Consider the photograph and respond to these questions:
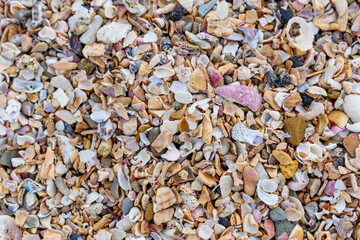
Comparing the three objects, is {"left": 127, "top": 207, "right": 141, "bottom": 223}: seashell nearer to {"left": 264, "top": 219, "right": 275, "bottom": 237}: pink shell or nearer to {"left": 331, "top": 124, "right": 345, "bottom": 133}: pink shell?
{"left": 264, "top": 219, "right": 275, "bottom": 237}: pink shell

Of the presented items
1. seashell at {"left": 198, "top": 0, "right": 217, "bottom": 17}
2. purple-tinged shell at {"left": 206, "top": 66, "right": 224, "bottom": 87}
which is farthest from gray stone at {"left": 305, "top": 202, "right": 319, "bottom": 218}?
seashell at {"left": 198, "top": 0, "right": 217, "bottom": 17}

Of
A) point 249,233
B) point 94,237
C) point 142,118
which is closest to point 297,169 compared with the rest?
point 249,233

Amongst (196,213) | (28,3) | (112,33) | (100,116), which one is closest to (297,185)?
(196,213)

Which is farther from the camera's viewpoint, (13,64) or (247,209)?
(13,64)

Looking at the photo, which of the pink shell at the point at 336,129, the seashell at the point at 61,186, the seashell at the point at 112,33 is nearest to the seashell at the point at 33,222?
the seashell at the point at 61,186

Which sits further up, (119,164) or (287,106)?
(287,106)

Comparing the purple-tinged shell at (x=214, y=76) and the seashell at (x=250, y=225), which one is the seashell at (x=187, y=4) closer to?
the purple-tinged shell at (x=214, y=76)

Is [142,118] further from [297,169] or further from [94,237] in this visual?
[297,169]
